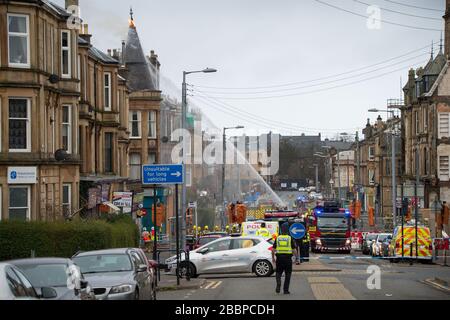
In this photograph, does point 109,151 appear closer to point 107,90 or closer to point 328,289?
point 107,90

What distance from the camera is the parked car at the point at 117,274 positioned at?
715 inches

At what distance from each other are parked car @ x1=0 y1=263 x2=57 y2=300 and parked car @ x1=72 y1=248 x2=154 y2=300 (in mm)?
3940

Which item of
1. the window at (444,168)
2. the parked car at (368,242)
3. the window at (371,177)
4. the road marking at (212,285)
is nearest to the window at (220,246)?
the road marking at (212,285)

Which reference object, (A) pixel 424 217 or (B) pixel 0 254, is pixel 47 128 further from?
(A) pixel 424 217

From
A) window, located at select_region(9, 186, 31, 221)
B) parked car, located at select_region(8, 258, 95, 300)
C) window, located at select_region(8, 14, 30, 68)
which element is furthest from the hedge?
parked car, located at select_region(8, 258, 95, 300)

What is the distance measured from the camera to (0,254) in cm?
3112

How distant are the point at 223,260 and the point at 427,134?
43026 mm

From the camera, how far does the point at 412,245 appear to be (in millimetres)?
44312

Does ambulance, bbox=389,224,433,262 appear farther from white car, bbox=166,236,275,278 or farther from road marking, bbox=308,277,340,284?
road marking, bbox=308,277,340,284

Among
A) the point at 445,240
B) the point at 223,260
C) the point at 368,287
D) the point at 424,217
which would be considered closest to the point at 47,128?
the point at 223,260

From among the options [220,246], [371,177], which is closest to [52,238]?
[220,246]

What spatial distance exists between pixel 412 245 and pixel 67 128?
1697 cm
